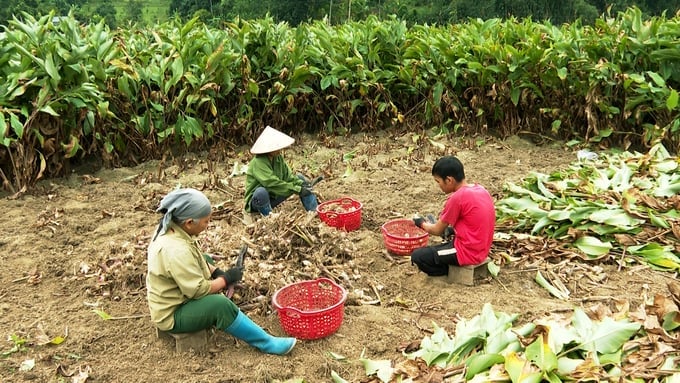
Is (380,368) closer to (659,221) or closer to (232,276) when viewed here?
(232,276)

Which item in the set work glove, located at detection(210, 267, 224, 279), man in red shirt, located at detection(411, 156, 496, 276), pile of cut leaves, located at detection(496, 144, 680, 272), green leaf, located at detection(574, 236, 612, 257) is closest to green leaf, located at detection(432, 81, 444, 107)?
pile of cut leaves, located at detection(496, 144, 680, 272)

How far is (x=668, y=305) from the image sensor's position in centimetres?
293

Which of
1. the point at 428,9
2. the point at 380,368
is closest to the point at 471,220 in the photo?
the point at 380,368

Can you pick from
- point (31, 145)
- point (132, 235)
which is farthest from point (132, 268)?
point (31, 145)

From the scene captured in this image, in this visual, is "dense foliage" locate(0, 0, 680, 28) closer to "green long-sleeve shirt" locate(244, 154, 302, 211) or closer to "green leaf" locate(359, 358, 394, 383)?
"green long-sleeve shirt" locate(244, 154, 302, 211)

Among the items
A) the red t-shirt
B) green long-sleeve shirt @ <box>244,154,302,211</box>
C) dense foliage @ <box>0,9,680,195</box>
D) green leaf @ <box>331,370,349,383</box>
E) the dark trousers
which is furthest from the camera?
dense foliage @ <box>0,9,680,195</box>

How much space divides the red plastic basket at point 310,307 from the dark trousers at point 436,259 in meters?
0.78

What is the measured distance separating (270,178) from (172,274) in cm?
227

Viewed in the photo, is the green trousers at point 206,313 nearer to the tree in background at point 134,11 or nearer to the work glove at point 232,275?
the work glove at point 232,275

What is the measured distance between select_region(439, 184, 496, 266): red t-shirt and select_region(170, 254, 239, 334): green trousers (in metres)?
1.68

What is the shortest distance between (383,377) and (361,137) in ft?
19.7

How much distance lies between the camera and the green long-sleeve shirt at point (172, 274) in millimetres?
3311

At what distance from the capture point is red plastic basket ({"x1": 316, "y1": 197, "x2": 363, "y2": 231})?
5.38 m

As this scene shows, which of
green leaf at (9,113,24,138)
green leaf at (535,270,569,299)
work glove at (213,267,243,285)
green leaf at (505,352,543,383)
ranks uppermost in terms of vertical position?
green leaf at (9,113,24,138)
